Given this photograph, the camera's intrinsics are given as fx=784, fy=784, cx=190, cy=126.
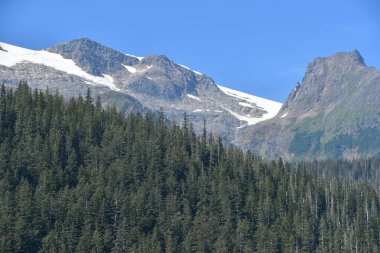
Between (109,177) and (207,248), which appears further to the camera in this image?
(109,177)

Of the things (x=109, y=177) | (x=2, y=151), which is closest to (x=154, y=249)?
(x=109, y=177)

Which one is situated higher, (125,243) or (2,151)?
(2,151)

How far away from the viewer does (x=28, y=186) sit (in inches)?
7156

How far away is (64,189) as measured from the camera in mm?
187750

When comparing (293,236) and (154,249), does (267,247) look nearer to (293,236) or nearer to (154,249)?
(293,236)

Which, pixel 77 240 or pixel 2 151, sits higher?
pixel 2 151

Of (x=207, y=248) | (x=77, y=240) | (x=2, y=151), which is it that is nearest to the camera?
(x=77, y=240)

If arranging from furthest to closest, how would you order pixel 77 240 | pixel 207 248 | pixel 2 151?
pixel 2 151, pixel 207 248, pixel 77 240

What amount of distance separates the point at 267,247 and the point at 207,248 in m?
15.7

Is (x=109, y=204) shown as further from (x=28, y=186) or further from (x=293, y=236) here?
(x=293, y=236)

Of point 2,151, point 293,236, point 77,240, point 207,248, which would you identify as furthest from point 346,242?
point 2,151

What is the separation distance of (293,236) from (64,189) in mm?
57588

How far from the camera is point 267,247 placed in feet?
614

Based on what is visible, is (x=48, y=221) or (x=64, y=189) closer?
(x=48, y=221)
